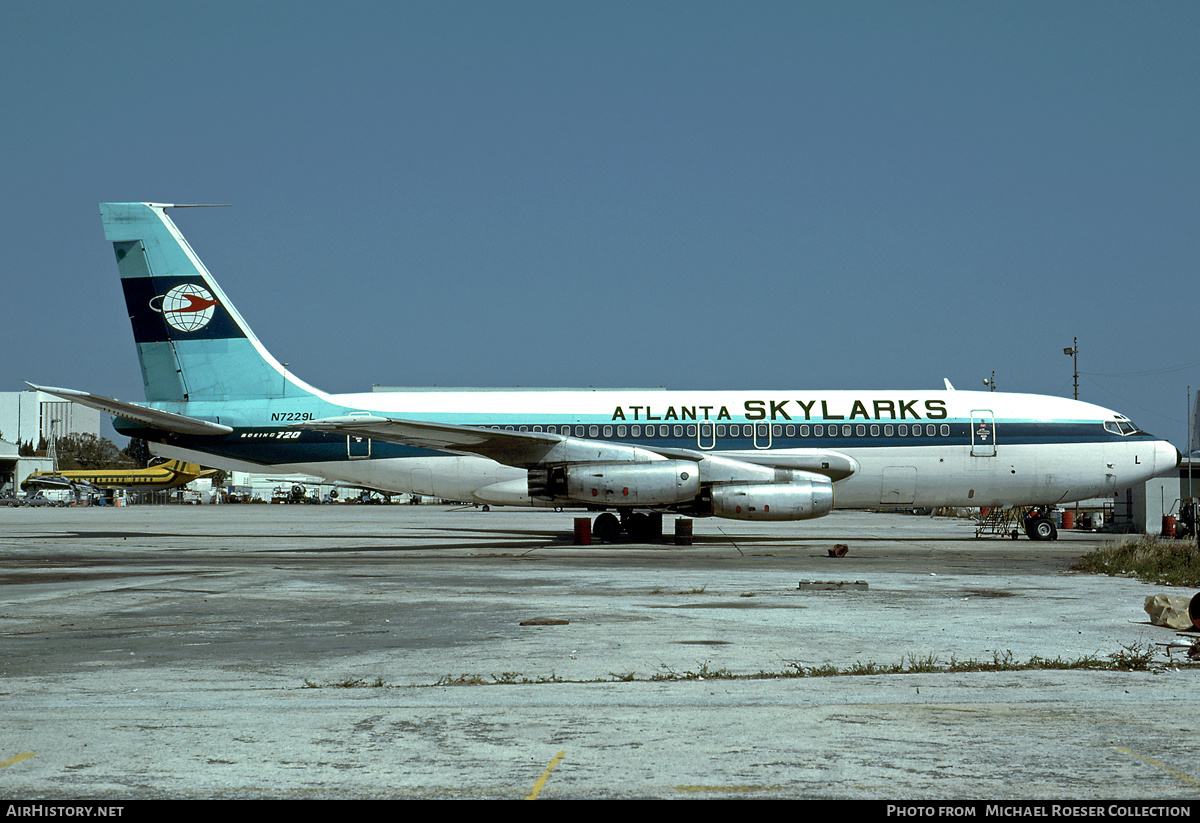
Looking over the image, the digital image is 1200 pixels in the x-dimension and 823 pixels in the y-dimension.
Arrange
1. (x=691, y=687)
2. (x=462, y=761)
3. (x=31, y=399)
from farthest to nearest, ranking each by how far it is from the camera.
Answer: (x=31, y=399) → (x=691, y=687) → (x=462, y=761)

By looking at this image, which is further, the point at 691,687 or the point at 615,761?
the point at 691,687

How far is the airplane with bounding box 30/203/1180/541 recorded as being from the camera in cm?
2836

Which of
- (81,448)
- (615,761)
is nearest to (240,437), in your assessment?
(615,761)

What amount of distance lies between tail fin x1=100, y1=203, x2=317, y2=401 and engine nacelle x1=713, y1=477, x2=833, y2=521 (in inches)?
482

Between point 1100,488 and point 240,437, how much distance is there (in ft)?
78.1

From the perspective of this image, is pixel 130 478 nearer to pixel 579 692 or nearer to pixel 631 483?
pixel 631 483

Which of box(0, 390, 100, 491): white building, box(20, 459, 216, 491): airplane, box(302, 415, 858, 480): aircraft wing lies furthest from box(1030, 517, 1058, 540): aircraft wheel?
box(0, 390, 100, 491): white building

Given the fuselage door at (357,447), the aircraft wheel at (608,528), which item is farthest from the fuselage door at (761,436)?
the fuselage door at (357,447)

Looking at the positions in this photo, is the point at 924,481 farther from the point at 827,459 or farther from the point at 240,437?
the point at 240,437

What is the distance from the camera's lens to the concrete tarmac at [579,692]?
5.36 meters

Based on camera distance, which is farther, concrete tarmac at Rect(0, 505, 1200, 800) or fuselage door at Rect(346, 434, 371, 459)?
fuselage door at Rect(346, 434, 371, 459)

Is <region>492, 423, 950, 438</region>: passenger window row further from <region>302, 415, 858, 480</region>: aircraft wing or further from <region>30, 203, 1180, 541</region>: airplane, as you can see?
<region>302, 415, 858, 480</region>: aircraft wing

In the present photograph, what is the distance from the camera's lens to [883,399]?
1142 inches

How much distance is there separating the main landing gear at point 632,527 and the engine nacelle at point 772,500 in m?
Answer: 3.01
